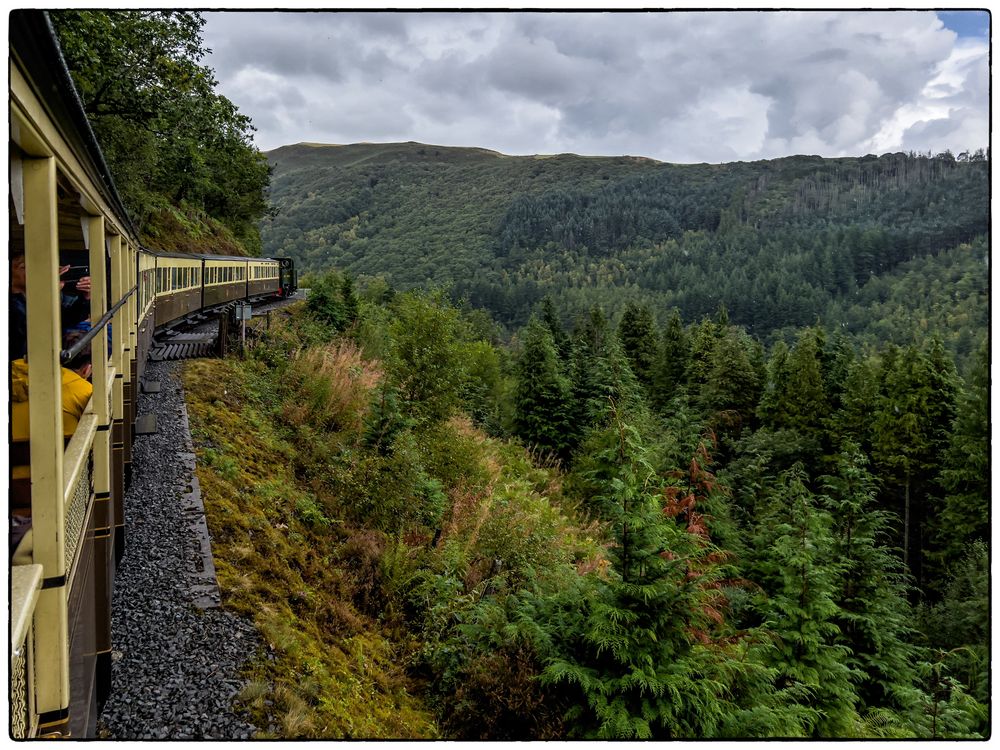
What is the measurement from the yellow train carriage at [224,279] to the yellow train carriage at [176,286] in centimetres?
94

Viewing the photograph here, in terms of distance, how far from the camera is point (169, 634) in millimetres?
4641

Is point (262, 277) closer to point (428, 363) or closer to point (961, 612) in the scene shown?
point (428, 363)

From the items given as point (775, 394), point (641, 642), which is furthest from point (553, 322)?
point (641, 642)

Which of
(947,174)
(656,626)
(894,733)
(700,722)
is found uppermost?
(947,174)

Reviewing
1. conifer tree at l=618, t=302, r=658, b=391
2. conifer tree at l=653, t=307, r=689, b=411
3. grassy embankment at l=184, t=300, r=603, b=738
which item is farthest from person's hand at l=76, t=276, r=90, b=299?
conifer tree at l=618, t=302, r=658, b=391

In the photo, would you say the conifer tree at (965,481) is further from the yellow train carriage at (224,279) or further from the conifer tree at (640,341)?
the yellow train carriage at (224,279)

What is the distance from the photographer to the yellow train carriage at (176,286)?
38.8ft

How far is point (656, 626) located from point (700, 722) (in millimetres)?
826

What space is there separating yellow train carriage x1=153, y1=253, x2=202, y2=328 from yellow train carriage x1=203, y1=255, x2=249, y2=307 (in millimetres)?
936

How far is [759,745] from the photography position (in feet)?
10.6

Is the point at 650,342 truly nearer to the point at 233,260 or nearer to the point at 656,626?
the point at 233,260

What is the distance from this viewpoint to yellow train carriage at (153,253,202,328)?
11820 mm

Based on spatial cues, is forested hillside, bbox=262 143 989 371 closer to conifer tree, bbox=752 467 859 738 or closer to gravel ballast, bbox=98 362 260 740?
conifer tree, bbox=752 467 859 738

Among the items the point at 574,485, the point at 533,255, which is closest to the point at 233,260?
the point at 574,485
